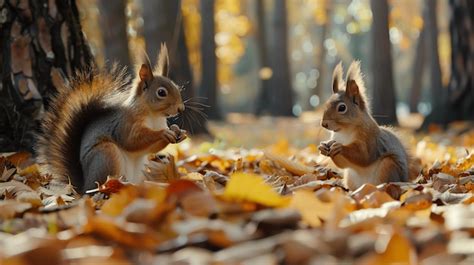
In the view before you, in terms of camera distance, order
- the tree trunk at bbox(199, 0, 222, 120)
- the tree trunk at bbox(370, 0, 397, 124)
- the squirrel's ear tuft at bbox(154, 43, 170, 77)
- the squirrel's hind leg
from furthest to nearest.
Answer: the tree trunk at bbox(199, 0, 222, 120) < the tree trunk at bbox(370, 0, 397, 124) < the squirrel's ear tuft at bbox(154, 43, 170, 77) < the squirrel's hind leg

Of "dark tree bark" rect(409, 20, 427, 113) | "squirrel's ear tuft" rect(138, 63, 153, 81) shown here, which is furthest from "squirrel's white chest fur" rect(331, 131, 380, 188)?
"dark tree bark" rect(409, 20, 427, 113)

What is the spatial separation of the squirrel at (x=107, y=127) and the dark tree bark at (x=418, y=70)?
58.8 feet

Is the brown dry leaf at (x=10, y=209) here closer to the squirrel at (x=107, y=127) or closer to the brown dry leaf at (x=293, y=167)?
the squirrel at (x=107, y=127)

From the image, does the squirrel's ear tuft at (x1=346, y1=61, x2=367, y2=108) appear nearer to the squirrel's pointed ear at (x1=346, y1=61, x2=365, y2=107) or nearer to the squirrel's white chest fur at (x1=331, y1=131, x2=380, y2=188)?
the squirrel's pointed ear at (x1=346, y1=61, x2=365, y2=107)

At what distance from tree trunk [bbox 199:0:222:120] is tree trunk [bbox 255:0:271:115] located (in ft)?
19.1

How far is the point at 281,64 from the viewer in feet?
63.8

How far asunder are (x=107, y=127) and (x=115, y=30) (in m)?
5.25

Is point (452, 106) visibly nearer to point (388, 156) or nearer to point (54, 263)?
point (388, 156)

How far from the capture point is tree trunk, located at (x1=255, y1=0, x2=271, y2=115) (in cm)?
2150

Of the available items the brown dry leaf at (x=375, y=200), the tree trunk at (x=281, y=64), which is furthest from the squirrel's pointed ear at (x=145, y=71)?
the tree trunk at (x=281, y=64)

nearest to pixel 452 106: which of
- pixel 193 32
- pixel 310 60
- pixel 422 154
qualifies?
pixel 422 154

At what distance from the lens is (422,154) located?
18.0 feet

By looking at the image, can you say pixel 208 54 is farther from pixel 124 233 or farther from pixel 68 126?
pixel 124 233

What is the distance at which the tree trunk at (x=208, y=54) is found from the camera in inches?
615
